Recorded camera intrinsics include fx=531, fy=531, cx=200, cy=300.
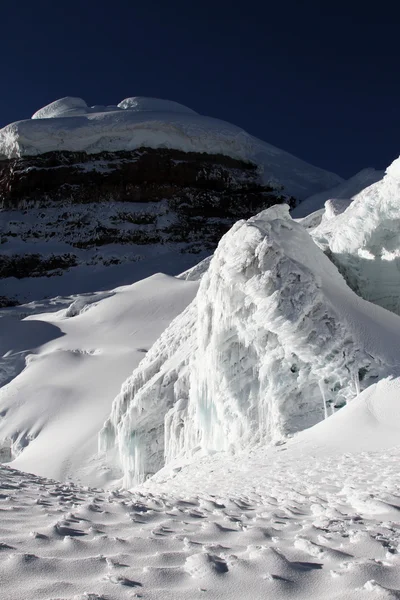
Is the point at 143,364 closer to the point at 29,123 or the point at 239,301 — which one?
the point at 239,301

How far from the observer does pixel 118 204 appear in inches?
2013

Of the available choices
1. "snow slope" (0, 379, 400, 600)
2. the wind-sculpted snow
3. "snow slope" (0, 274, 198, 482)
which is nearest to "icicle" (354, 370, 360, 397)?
the wind-sculpted snow

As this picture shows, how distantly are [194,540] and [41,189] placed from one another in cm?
5322

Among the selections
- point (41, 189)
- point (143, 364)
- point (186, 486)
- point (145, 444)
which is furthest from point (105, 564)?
point (41, 189)

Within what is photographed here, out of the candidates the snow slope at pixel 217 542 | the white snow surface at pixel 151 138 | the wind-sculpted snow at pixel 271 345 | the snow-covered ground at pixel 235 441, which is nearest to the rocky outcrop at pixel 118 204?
the white snow surface at pixel 151 138

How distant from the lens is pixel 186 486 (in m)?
5.95

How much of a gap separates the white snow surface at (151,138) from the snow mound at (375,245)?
40.3 meters

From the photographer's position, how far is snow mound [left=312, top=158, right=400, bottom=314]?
1019 centimetres

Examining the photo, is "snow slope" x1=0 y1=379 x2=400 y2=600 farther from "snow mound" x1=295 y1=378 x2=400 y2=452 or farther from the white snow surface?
the white snow surface

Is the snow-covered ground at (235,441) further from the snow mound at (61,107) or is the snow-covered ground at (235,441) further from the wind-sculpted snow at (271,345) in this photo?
the snow mound at (61,107)

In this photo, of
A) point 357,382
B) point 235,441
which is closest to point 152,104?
point 235,441

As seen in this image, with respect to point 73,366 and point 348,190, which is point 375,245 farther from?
point 348,190

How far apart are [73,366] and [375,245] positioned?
10.7 metres

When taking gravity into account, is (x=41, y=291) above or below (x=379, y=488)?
above
